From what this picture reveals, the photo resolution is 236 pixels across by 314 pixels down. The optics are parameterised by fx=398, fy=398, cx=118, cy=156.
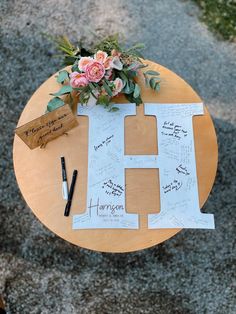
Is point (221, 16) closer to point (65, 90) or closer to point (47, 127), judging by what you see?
point (65, 90)

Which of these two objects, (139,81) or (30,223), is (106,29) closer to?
(139,81)

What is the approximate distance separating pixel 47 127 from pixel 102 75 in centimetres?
29

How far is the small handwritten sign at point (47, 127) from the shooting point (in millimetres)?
1489

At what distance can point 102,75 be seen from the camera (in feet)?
5.04

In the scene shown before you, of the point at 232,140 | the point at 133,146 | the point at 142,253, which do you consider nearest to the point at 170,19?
the point at 232,140

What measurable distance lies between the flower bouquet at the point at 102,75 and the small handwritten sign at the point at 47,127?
78 millimetres

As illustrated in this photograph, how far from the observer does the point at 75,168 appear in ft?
5.26

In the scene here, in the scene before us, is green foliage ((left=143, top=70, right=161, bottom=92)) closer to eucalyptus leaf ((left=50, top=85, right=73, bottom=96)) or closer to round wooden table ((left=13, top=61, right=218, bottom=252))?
round wooden table ((left=13, top=61, right=218, bottom=252))
